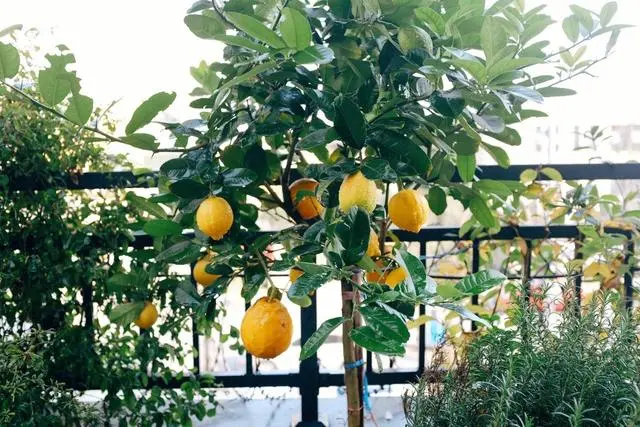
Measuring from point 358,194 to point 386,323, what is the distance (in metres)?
0.16

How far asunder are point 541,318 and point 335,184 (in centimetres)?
38

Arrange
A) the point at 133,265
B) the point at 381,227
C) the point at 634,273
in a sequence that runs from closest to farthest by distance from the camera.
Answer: the point at 381,227, the point at 133,265, the point at 634,273

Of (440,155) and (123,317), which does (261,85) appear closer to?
(440,155)

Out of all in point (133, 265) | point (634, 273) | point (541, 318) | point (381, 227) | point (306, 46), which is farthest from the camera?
point (634, 273)

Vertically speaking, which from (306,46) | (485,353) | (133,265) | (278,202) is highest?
(306,46)

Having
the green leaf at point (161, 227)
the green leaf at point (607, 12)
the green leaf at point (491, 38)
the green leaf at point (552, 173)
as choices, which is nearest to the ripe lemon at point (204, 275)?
the green leaf at point (161, 227)

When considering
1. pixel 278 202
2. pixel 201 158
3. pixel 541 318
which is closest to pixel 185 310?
pixel 278 202

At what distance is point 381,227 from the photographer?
0.98 metres

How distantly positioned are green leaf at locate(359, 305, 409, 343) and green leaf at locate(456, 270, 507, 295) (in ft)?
0.35

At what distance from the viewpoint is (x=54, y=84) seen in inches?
26.0

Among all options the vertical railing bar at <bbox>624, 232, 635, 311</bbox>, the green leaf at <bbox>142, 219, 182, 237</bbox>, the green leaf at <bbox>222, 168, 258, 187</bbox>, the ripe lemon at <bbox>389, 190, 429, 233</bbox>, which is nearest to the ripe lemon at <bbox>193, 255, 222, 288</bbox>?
the green leaf at <bbox>142, 219, 182, 237</bbox>

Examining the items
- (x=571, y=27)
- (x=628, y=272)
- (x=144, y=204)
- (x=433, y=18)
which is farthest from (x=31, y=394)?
(x=628, y=272)

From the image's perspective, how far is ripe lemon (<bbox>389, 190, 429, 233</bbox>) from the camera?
31.1 inches

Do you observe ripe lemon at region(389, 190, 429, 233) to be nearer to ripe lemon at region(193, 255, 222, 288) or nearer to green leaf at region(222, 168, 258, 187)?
green leaf at region(222, 168, 258, 187)
